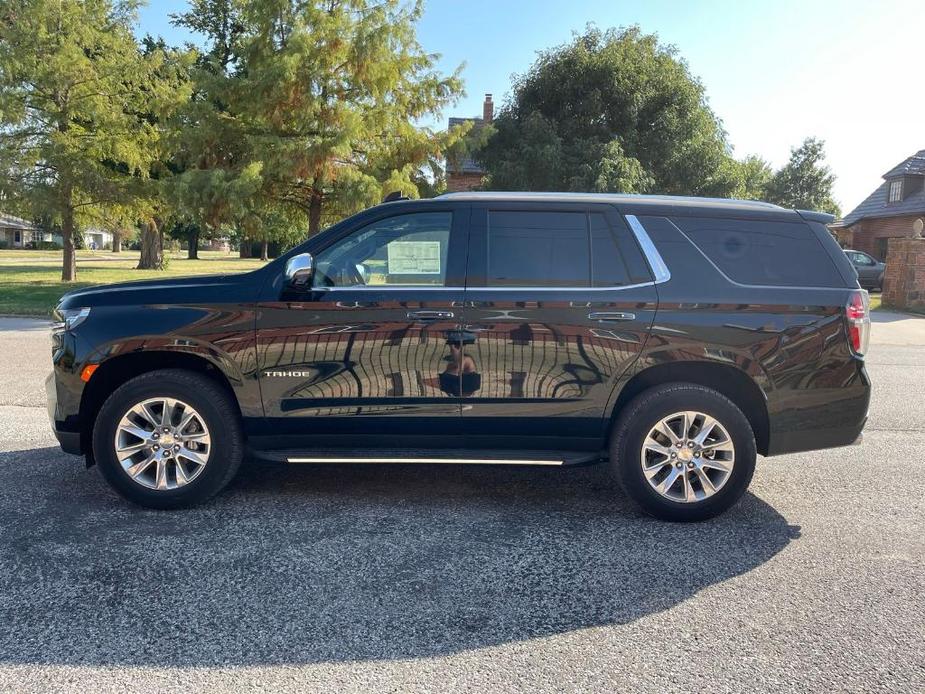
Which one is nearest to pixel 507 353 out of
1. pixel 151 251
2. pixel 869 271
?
pixel 869 271

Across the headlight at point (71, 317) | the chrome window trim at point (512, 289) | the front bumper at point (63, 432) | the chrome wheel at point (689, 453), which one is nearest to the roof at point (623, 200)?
the chrome window trim at point (512, 289)

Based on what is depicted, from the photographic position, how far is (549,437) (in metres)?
4.32

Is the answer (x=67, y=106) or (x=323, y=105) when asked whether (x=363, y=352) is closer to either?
(x=323, y=105)

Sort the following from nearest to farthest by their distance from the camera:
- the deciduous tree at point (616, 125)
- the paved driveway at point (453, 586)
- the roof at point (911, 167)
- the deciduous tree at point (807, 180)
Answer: the paved driveway at point (453, 586) < the deciduous tree at point (616, 125) < the roof at point (911, 167) < the deciduous tree at point (807, 180)

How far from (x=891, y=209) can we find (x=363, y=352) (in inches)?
1486

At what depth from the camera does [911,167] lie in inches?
1356

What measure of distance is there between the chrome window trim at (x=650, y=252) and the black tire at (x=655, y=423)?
656mm

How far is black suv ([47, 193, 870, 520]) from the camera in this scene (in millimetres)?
4195

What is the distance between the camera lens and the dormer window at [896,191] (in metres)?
34.6

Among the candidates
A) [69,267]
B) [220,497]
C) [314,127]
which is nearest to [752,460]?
[220,497]

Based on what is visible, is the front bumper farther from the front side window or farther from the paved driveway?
the front side window

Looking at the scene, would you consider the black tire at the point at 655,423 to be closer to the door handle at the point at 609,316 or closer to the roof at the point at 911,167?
the door handle at the point at 609,316

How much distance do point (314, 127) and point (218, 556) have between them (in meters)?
15.3

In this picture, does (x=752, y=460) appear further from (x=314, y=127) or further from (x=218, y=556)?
(x=314, y=127)
